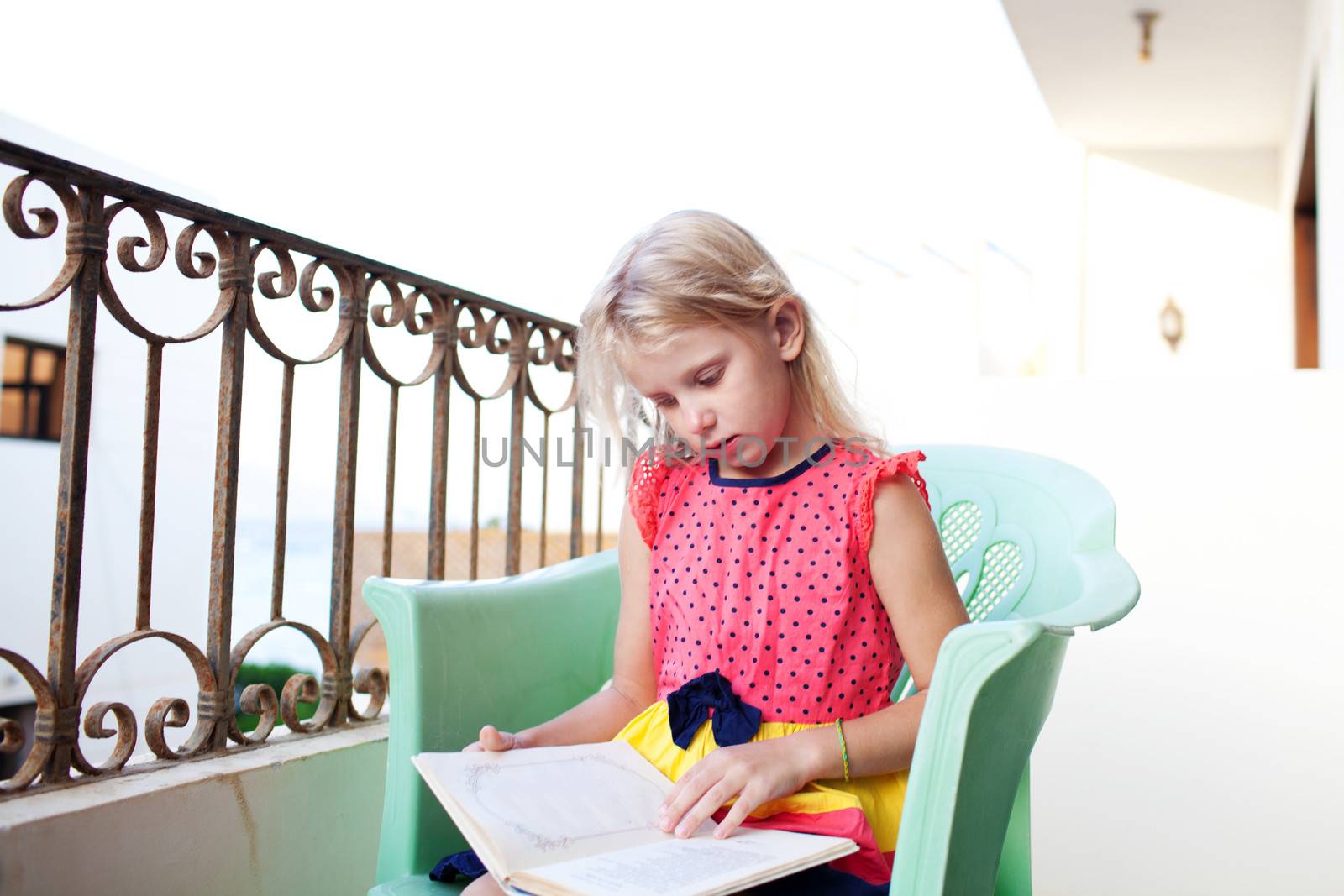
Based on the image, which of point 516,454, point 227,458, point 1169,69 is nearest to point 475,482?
point 516,454

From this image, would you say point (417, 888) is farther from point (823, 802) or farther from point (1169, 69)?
point (1169, 69)

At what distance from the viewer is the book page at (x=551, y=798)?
0.81 m

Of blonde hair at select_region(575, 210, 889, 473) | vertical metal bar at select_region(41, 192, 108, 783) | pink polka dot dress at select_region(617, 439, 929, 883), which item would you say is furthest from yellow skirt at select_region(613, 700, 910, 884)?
vertical metal bar at select_region(41, 192, 108, 783)

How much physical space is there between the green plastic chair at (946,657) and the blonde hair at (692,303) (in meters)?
0.25

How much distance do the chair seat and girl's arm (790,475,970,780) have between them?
0.37m

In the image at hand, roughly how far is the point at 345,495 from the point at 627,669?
63cm

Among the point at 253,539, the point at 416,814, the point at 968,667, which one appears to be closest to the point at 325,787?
the point at 416,814

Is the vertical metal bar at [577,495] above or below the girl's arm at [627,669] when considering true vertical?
above

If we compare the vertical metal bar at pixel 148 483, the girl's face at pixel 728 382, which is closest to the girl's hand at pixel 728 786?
the girl's face at pixel 728 382

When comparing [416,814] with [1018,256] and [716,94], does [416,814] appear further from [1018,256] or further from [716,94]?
[716,94]

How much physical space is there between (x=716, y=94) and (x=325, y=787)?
1140cm

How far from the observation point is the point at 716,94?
11852mm

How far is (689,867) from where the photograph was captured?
0.76 metres

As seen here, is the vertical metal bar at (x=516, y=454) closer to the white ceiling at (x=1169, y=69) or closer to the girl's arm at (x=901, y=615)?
the girl's arm at (x=901, y=615)
